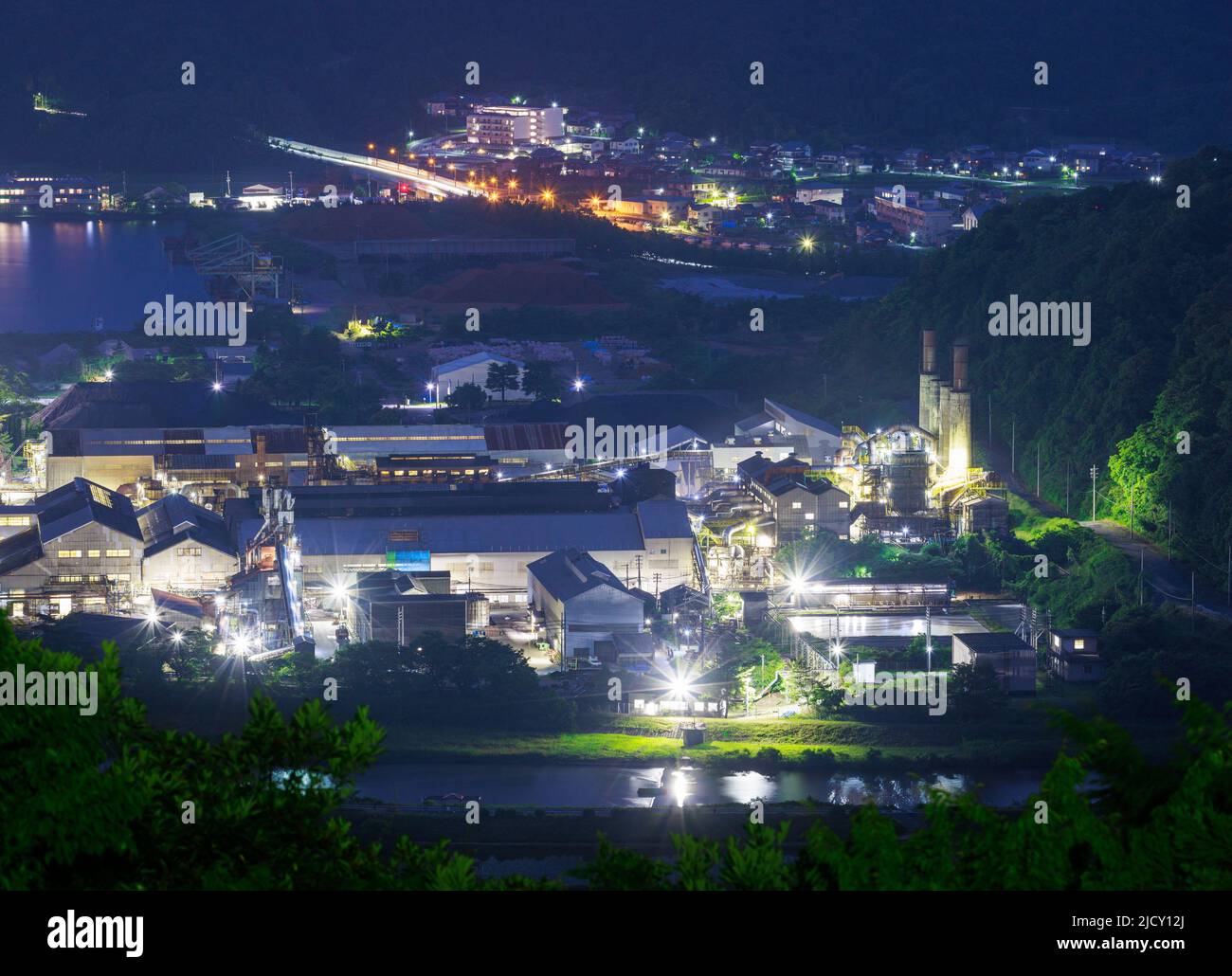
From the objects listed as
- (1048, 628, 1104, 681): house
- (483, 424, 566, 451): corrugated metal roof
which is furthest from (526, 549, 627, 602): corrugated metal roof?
(483, 424, 566, 451): corrugated metal roof

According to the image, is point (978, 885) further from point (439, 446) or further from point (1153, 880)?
point (439, 446)

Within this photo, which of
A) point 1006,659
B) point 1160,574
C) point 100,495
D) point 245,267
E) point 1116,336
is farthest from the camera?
point 245,267

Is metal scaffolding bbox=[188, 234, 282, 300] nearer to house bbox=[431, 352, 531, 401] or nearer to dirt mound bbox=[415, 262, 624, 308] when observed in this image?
dirt mound bbox=[415, 262, 624, 308]

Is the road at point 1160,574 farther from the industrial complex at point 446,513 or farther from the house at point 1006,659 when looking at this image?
the house at point 1006,659

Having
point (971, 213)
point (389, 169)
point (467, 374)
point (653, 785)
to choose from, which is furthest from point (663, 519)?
point (389, 169)

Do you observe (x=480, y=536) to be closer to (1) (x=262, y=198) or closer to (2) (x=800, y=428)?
(2) (x=800, y=428)

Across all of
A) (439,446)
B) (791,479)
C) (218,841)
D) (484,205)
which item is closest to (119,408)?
(439,446)

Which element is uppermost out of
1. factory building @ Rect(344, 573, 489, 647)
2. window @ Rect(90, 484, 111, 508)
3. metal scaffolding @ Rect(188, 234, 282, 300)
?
metal scaffolding @ Rect(188, 234, 282, 300)
